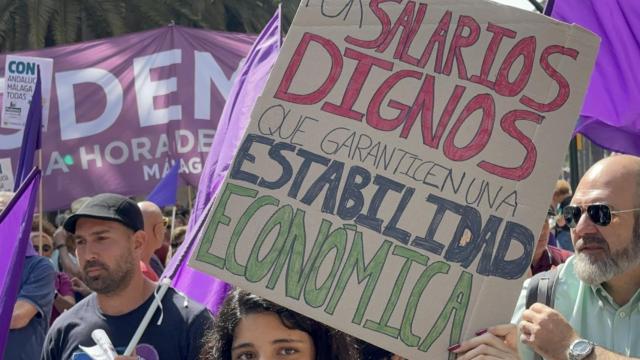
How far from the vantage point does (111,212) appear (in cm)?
452

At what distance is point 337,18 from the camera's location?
3.00 metres

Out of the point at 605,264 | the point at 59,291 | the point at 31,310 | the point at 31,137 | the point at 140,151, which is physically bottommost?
the point at 59,291

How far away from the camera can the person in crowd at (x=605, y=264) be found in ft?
11.2

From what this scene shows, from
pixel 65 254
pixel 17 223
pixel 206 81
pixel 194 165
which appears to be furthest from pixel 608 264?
pixel 206 81

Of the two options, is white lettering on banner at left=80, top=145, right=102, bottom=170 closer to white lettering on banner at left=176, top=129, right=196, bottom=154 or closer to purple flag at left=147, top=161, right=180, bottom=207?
white lettering on banner at left=176, top=129, right=196, bottom=154

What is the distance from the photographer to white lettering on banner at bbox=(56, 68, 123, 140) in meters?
10.9

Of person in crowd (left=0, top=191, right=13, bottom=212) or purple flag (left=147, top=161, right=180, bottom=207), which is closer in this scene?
person in crowd (left=0, top=191, right=13, bottom=212)

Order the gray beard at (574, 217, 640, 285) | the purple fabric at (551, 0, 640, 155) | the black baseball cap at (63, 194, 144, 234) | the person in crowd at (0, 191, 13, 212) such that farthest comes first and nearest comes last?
the person in crowd at (0, 191, 13, 212) → the purple fabric at (551, 0, 640, 155) → the black baseball cap at (63, 194, 144, 234) → the gray beard at (574, 217, 640, 285)

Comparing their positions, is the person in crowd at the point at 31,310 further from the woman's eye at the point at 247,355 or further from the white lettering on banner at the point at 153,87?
the white lettering on banner at the point at 153,87

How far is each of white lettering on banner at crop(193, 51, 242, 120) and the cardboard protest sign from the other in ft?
25.6

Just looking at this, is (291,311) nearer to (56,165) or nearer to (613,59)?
(613,59)

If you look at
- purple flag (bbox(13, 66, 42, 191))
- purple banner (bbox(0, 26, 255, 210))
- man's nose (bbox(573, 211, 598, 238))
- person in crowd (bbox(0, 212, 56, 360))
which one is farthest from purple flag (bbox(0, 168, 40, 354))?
purple banner (bbox(0, 26, 255, 210))

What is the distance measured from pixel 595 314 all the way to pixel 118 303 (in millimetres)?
1883

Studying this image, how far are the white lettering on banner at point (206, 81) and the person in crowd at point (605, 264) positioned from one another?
7.46 meters
